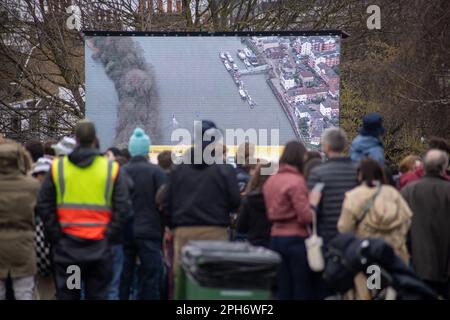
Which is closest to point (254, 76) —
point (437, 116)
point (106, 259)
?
point (437, 116)

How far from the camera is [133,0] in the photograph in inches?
1062

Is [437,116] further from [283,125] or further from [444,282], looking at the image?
[444,282]

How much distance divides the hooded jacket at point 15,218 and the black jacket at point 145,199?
140 centimetres

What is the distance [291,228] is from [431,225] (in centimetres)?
161

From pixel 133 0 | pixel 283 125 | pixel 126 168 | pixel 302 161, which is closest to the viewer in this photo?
pixel 302 161

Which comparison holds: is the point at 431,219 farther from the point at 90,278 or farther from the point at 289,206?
the point at 90,278

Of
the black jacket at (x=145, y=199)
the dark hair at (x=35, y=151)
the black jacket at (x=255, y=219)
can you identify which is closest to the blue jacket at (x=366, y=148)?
the black jacket at (x=255, y=219)

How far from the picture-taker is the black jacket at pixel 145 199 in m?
10.4

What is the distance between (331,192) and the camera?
9367 mm

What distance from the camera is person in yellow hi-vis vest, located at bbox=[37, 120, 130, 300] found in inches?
343

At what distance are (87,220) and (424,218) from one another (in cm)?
345

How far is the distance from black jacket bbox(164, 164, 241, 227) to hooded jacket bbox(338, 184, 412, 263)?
111 centimetres

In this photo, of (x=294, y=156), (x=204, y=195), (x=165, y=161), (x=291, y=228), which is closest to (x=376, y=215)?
(x=291, y=228)
